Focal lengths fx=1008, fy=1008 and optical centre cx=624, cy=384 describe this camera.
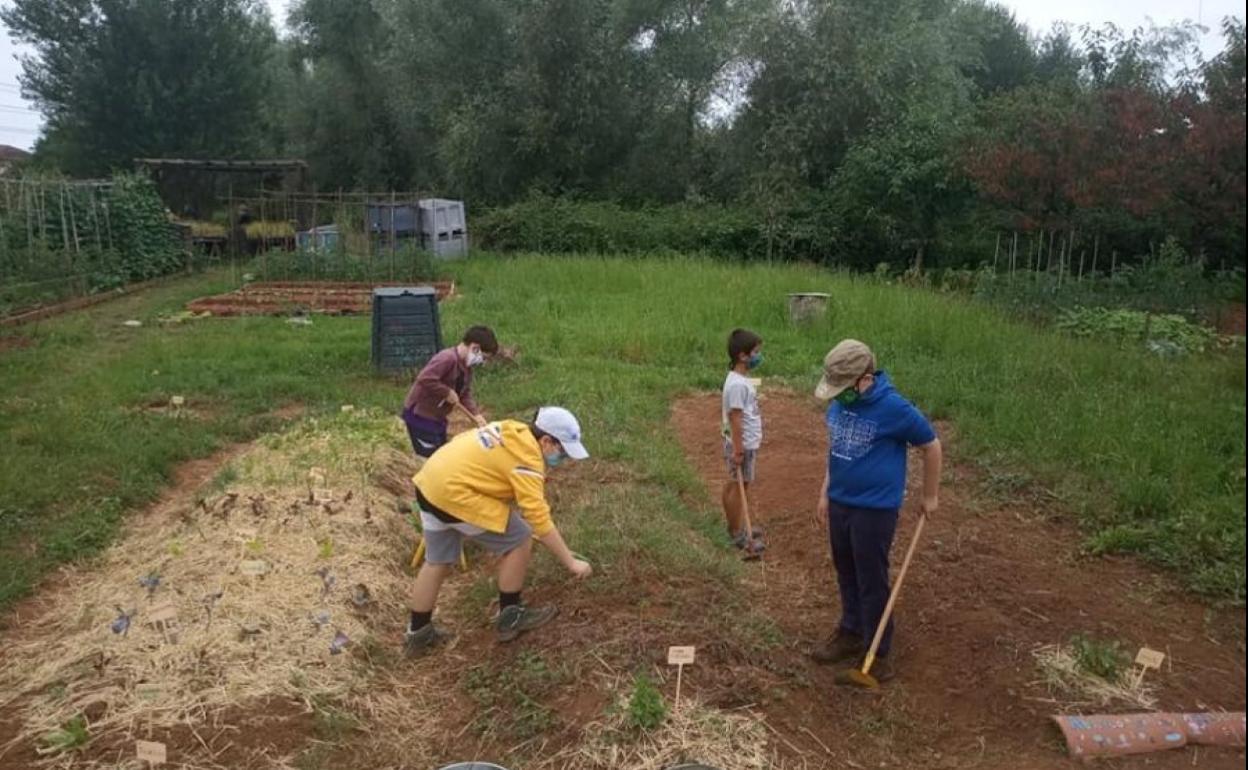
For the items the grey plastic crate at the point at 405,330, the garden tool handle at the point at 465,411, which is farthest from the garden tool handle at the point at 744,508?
the grey plastic crate at the point at 405,330

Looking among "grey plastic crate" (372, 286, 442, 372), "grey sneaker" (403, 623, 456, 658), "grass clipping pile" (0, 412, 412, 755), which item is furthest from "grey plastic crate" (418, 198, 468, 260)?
"grey sneaker" (403, 623, 456, 658)

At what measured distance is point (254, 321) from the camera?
522 inches

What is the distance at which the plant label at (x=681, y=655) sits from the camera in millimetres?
3945

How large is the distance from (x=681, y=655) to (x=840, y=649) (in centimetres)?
89

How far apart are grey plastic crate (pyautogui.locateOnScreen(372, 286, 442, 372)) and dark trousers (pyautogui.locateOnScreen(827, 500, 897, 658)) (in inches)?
257

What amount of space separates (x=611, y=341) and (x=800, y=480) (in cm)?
484

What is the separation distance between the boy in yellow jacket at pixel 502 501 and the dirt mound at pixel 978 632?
1.12 m

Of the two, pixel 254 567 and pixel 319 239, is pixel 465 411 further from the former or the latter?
pixel 319 239

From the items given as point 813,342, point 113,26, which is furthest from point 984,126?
point 113,26

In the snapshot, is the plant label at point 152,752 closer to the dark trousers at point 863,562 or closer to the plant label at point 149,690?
the plant label at point 149,690

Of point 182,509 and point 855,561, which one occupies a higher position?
point 855,561

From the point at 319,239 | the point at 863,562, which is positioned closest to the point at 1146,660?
the point at 863,562

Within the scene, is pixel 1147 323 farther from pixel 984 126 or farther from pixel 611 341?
pixel 984 126

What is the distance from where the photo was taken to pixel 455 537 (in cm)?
454
